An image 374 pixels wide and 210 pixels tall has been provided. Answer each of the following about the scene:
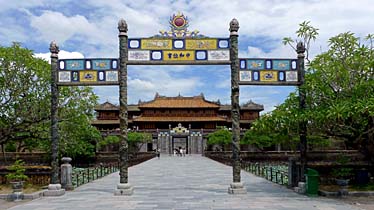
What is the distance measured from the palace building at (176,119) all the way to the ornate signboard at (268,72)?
46188mm

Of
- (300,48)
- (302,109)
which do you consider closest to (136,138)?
(300,48)

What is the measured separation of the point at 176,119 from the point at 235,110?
49.6m

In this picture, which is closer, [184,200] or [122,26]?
[184,200]

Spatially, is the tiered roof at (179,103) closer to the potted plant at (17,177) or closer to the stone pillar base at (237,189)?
the potted plant at (17,177)

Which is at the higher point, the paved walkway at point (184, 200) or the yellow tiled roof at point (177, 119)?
the yellow tiled roof at point (177, 119)

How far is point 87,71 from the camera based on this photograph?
14.3 metres

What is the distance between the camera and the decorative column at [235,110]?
13.5m

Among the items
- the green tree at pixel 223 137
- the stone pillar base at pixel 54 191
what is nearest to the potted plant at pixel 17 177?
the stone pillar base at pixel 54 191

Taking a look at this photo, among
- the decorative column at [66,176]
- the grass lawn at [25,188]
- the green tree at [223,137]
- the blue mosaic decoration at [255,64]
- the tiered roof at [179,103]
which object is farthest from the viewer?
the tiered roof at [179,103]

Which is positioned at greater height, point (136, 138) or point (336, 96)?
point (336, 96)

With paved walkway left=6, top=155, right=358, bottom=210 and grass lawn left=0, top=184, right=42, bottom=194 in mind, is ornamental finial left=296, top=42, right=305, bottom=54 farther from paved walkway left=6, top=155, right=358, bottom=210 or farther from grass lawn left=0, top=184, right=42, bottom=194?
grass lawn left=0, top=184, right=42, bottom=194

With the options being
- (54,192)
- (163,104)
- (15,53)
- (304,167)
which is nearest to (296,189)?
(304,167)

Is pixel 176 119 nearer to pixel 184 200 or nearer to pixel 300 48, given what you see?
pixel 300 48

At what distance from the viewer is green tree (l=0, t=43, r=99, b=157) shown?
50.1 feet
